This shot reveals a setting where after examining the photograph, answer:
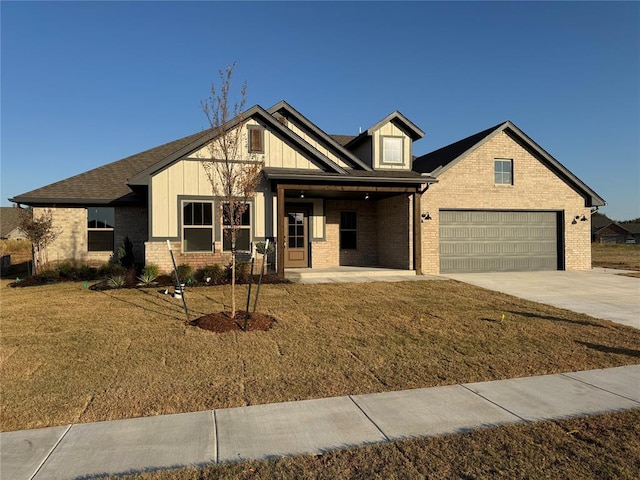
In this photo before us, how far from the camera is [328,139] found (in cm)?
1596

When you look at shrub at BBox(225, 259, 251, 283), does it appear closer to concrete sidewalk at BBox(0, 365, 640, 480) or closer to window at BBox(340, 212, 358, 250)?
window at BBox(340, 212, 358, 250)

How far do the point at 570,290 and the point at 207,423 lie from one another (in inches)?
471

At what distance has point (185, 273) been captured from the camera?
12.7 m

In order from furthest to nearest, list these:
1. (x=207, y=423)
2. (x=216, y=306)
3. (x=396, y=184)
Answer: (x=396, y=184) < (x=216, y=306) < (x=207, y=423)

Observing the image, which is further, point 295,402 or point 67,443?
point 295,402

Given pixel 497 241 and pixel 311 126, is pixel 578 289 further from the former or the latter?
pixel 311 126

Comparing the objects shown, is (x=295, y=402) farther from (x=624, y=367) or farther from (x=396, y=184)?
(x=396, y=184)

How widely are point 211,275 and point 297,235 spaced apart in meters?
5.09

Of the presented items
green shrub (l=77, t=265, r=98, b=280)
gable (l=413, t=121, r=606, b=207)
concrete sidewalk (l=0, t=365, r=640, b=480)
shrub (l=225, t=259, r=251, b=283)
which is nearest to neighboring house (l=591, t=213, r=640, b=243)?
gable (l=413, t=121, r=606, b=207)

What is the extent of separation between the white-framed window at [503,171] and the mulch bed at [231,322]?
43.3 feet

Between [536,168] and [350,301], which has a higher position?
[536,168]

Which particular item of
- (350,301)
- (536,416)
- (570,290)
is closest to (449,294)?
(350,301)

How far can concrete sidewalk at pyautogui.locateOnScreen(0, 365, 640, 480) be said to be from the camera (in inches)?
131

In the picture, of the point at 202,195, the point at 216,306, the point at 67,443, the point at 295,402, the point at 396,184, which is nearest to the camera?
the point at 67,443
